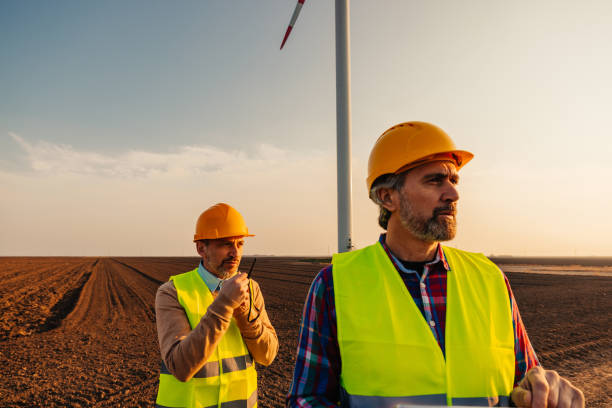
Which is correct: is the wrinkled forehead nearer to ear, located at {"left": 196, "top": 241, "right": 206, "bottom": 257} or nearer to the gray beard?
the gray beard

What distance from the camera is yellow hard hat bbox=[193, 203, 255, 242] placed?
369 centimetres

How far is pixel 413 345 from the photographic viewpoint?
184cm

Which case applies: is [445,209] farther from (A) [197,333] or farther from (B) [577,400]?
(A) [197,333]

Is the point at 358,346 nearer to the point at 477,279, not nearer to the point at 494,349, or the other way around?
the point at 494,349

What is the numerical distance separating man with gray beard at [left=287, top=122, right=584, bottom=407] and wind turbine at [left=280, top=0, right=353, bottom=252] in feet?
13.9

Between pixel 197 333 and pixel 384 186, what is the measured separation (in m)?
1.68

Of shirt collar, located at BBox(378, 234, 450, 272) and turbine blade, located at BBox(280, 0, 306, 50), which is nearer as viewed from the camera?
shirt collar, located at BBox(378, 234, 450, 272)

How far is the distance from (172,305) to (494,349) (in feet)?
7.73

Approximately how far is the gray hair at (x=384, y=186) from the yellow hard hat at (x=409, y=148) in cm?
4

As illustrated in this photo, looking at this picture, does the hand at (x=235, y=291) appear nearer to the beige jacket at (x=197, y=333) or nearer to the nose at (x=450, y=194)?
the beige jacket at (x=197, y=333)

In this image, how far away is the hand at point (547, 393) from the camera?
5.19 ft

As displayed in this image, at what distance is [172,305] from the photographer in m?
3.12

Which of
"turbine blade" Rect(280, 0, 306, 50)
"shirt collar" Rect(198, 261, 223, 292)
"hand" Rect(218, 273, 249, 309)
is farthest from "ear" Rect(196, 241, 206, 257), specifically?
"turbine blade" Rect(280, 0, 306, 50)

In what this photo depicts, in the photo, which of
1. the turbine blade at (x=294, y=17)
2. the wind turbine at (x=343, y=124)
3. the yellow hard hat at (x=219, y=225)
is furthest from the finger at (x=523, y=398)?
the turbine blade at (x=294, y=17)
